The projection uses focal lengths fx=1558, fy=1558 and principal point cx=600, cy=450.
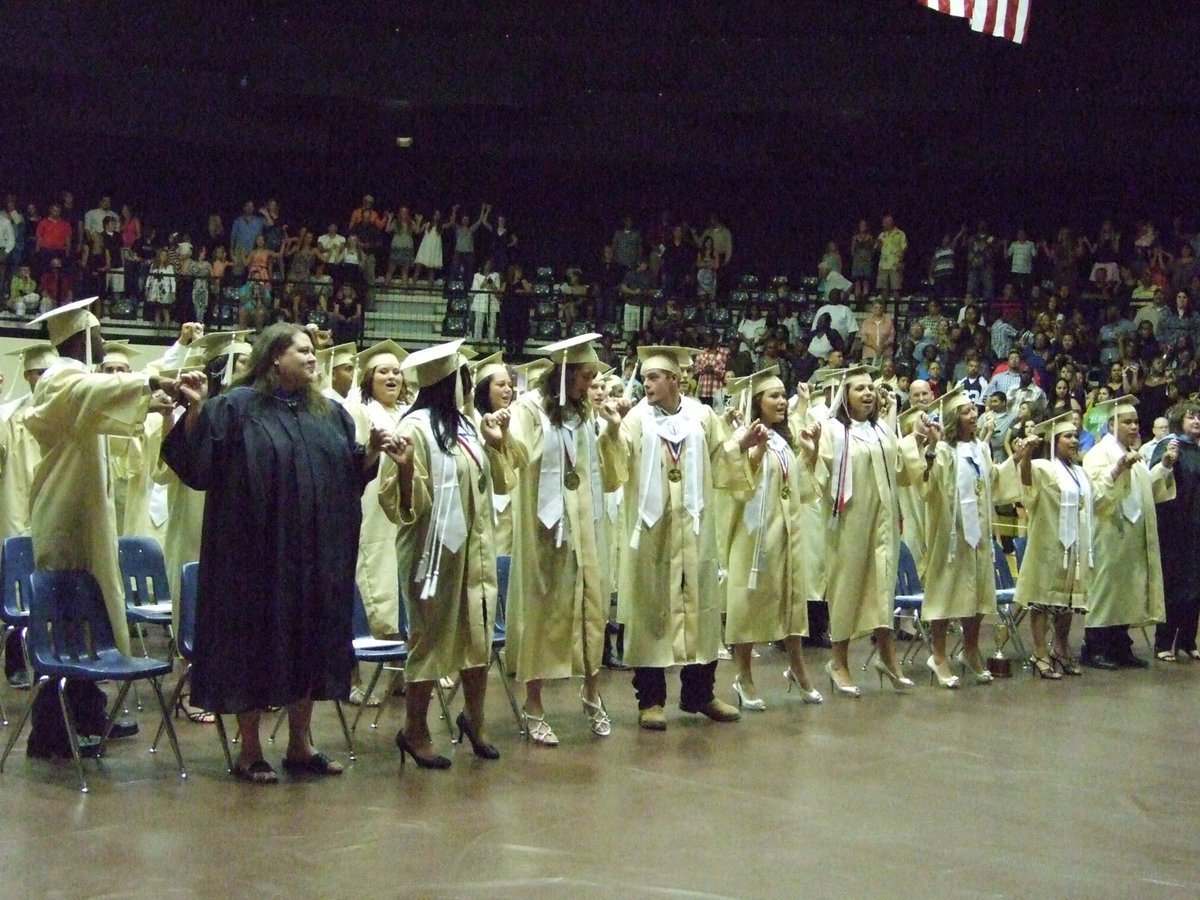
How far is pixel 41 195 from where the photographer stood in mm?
22953

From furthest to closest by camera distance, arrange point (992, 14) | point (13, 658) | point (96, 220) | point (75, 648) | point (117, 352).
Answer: point (96, 220) → point (992, 14) → point (117, 352) → point (13, 658) → point (75, 648)

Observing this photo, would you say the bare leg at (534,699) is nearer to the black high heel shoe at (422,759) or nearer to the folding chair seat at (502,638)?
the folding chair seat at (502,638)

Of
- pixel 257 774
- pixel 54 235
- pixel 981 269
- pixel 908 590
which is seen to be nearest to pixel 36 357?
pixel 257 774

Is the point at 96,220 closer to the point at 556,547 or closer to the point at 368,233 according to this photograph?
the point at 368,233

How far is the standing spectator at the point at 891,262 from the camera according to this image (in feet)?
70.8

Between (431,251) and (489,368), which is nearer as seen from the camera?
(489,368)

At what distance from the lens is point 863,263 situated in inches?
863

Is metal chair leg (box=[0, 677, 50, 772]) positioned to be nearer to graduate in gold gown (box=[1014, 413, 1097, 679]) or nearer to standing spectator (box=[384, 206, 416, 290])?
graduate in gold gown (box=[1014, 413, 1097, 679])

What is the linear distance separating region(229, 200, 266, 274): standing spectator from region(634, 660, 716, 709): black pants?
13.7 m

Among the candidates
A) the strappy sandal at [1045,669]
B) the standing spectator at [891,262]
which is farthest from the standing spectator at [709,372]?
the strappy sandal at [1045,669]

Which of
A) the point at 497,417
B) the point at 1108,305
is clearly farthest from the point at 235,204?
the point at 497,417

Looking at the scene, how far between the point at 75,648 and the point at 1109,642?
790 cm

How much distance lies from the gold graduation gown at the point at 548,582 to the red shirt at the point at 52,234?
45.8 feet

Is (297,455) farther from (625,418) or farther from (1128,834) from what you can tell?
(1128,834)
